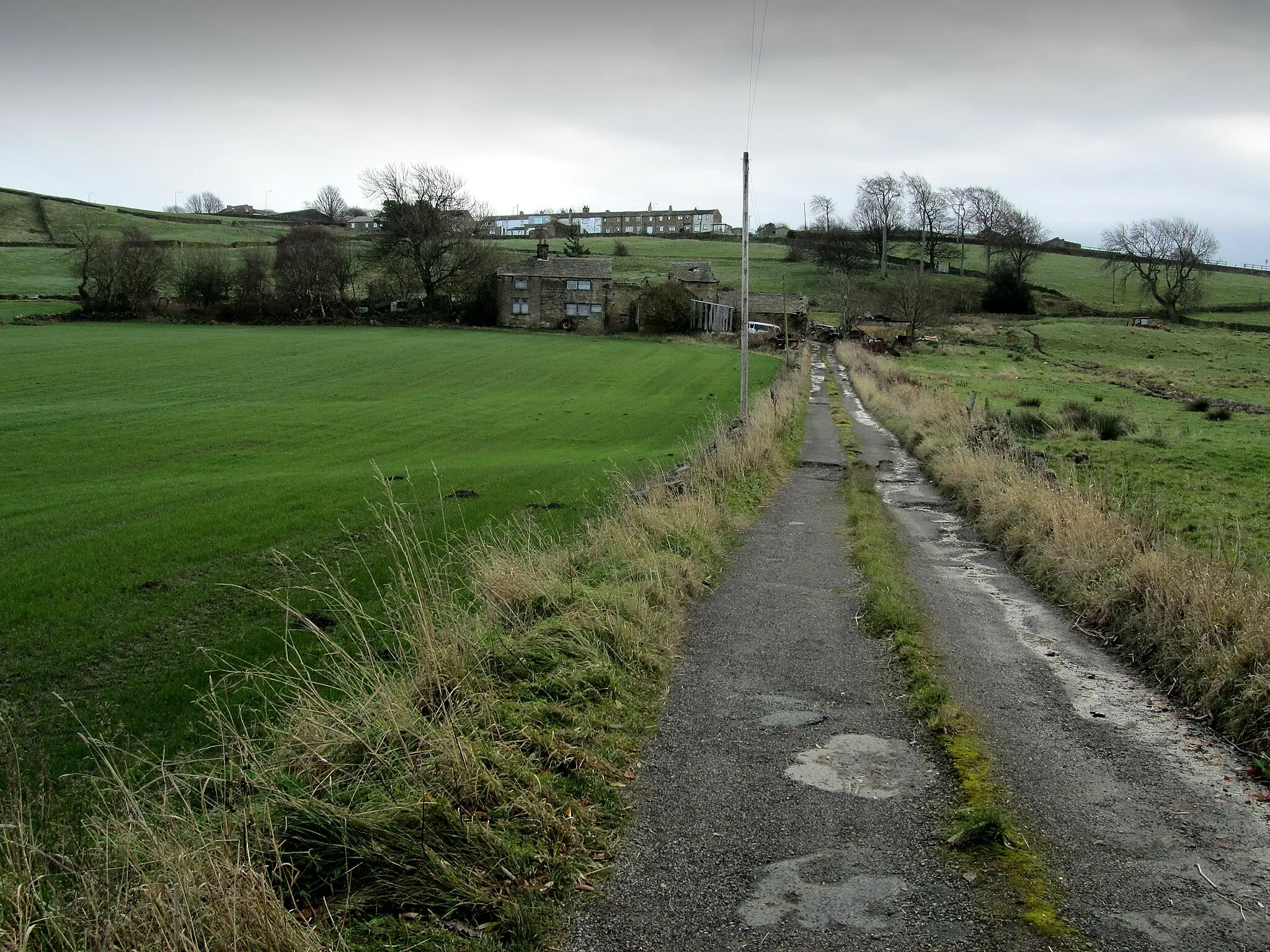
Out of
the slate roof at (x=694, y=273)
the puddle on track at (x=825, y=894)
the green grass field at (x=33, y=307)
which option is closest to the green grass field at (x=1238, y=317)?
the slate roof at (x=694, y=273)

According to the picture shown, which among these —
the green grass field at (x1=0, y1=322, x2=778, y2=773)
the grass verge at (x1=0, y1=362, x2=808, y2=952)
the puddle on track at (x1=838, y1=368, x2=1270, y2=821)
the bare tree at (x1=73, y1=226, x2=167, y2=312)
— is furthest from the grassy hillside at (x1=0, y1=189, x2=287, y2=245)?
the grass verge at (x1=0, y1=362, x2=808, y2=952)

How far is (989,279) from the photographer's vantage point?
373ft

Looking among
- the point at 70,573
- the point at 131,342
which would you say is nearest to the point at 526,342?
the point at 131,342

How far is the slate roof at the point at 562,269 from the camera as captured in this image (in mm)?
88438

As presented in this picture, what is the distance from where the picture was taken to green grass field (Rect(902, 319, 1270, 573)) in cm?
1716

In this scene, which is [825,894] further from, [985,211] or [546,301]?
[985,211]

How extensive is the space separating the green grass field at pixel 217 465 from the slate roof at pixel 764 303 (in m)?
33.3

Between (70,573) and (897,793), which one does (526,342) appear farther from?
(897,793)

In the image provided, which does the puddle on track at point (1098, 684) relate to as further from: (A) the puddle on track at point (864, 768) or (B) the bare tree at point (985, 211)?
(B) the bare tree at point (985, 211)

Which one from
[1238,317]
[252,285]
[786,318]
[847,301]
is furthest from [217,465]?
[1238,317]

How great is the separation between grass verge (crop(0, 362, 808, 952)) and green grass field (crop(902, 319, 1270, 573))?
26.9 ft

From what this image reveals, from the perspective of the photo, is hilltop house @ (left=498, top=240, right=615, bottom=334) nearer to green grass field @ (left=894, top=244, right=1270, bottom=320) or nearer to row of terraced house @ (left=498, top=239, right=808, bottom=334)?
row of terraced house @ (left=498, top=239, right=808, bottom=334)

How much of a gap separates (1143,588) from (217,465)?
73.4 feet

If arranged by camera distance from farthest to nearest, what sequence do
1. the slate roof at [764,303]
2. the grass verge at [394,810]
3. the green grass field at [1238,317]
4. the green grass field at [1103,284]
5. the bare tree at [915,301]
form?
1. the green grass field at [1103,284]
2. the green grass field at [1238,317]
3. the slate roof at [764,303]
4. the bare tree at [915,301]
5. the grass verge at [394,810]
